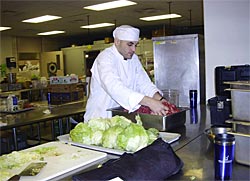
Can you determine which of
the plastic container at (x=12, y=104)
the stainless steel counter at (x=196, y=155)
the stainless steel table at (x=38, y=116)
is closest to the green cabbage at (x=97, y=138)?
the stainless steel counter at (x=196, y=155)

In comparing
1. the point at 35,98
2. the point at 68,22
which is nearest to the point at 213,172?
the point at 35,98

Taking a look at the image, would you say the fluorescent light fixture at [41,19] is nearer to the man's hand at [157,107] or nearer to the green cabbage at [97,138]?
the man's hand at [157,107]

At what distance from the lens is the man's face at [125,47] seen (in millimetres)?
2281

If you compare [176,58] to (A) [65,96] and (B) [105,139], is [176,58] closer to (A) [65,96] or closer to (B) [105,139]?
(A) [65,96]

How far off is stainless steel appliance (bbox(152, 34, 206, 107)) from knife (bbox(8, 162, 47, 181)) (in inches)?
97.3

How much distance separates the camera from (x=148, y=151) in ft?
3.68

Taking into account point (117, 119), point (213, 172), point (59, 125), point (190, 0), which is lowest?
point (59, 125)

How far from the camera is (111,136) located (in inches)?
54.8

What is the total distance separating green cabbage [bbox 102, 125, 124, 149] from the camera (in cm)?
138

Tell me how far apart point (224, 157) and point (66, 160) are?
2.13 ft

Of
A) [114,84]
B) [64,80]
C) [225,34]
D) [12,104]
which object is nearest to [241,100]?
[114,84]

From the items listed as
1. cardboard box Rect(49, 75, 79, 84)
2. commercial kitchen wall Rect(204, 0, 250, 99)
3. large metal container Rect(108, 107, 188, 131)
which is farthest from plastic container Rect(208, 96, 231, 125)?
cardboard box Rect(49, 75, 79, 84)

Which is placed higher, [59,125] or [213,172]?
[213,172]

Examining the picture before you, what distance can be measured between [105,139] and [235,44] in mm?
2221
